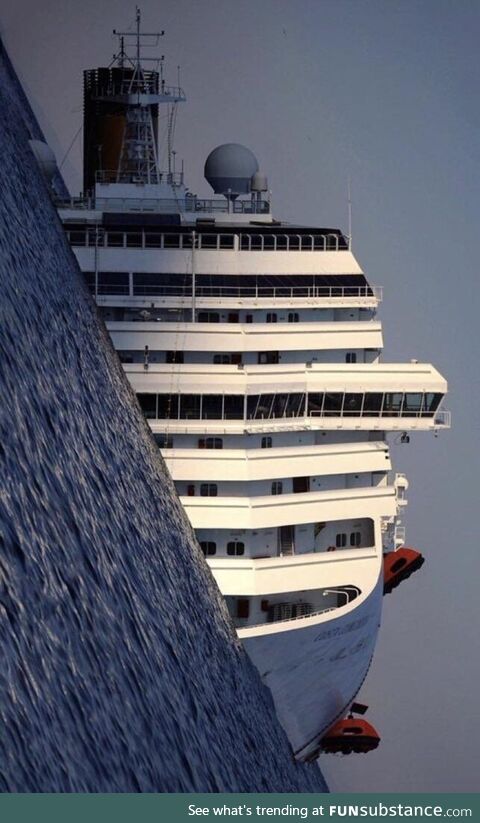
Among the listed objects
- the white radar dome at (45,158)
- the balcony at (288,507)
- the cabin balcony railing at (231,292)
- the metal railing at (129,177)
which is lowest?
the balcony at (288,507)

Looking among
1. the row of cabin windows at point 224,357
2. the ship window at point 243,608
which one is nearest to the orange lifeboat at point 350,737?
the ship window at point 243,608

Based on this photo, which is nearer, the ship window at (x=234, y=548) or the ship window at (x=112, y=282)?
the ship window at (x=234, y=548)

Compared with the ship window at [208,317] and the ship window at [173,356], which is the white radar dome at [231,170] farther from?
the ship window at [173,356]

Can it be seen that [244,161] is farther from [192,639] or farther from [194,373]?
[192,639]

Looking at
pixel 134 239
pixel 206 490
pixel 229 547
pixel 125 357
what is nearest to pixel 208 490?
pixel 206 490

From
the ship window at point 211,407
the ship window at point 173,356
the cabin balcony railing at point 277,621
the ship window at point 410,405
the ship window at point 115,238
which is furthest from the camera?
the ship window at point 115,238

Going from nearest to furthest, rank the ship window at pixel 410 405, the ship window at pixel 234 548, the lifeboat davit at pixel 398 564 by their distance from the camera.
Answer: the ship window at pixel 234 548 < the ship window at pixel 410 405 < the lifeboat davit at pixel 398 564
